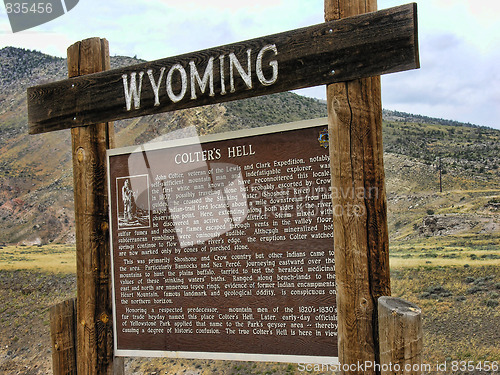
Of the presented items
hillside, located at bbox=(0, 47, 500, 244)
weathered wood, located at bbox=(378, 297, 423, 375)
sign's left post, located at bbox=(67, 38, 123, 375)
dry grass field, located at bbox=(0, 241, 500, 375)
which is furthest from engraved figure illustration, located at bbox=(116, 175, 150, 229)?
hillside, located at bbox=(0, 47, 500, 244)

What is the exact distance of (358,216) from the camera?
2834mm

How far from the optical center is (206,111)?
131 ft

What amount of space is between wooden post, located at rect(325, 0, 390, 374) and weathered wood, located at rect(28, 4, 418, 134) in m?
0.17

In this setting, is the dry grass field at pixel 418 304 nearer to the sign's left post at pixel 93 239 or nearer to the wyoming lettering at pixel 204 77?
the sign's left post at pixel 93 239

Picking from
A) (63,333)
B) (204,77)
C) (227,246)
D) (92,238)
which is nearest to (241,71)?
(204,77)

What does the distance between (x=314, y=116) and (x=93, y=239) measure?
40.2 meters

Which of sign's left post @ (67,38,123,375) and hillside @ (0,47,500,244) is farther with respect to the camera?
hillside @ (0,47,500,244)

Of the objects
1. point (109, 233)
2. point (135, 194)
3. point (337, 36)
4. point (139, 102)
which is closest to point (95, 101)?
point (139, 102)

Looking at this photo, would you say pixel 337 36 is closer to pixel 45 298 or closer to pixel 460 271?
pixel 460 271

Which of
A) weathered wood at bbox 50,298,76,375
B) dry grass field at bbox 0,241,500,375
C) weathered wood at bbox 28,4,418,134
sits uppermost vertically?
weathered wood at bbox 28,4,418,134

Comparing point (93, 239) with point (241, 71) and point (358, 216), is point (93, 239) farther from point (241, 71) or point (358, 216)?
point (358, 216)

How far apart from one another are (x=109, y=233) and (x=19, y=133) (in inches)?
2475

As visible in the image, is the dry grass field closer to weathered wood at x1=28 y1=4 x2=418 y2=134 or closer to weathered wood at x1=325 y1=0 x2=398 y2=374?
weathered wood at x1=325 y1=0 x2=398 y2=374

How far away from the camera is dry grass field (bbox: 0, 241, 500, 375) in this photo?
400 inches
